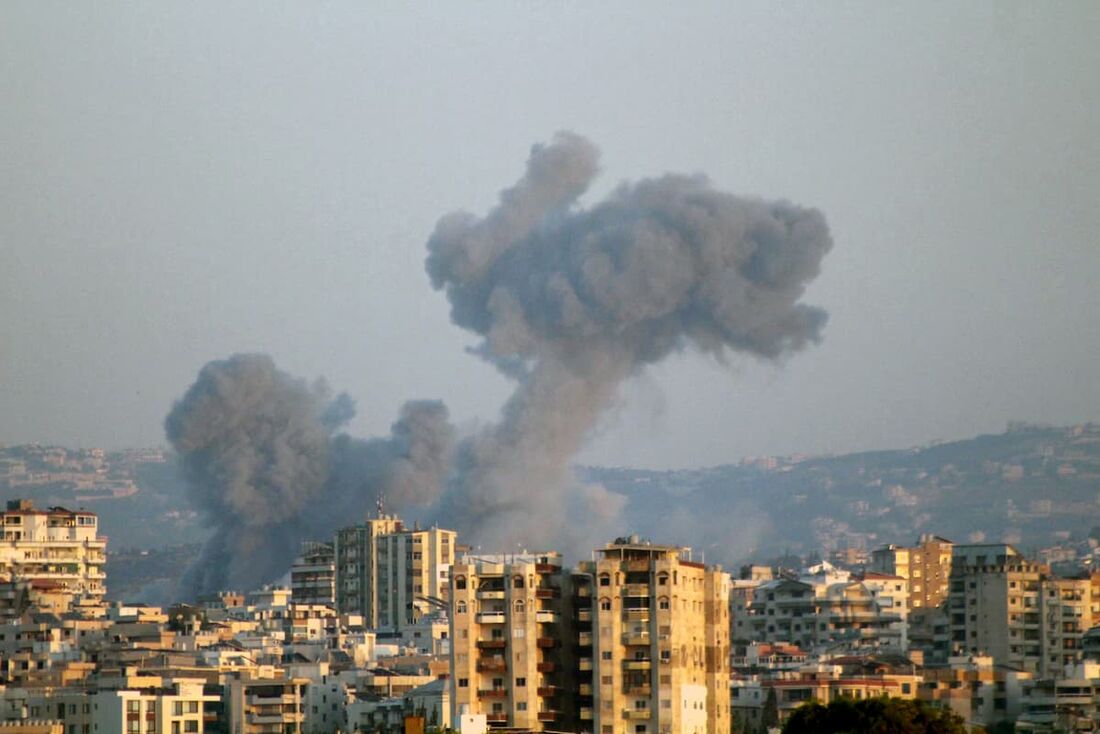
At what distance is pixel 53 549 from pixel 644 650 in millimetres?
67146

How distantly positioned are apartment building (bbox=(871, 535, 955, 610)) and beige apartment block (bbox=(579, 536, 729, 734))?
168ft

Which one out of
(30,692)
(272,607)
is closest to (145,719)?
(30,692)

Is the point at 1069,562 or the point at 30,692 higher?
the point at 1069,562

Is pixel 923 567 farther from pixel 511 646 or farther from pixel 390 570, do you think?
pixel 511 646

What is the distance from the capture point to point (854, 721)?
63469mm

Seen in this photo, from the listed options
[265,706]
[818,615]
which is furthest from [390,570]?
[265,706]

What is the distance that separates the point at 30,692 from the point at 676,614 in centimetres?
2011

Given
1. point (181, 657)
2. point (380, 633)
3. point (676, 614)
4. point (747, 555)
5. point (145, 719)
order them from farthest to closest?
point (747, 555) < point (380, 633) < point (181, 657) < point (145, 719) < point (676, 614)

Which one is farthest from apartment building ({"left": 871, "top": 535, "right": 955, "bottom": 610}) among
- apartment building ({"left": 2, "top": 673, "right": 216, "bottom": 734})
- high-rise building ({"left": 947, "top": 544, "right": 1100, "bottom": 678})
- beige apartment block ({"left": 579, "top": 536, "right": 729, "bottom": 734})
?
beige apartment block ({"left": 579, "top": 536, "right": 729, "bottom": 734})

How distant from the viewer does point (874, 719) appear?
63188 millimetres

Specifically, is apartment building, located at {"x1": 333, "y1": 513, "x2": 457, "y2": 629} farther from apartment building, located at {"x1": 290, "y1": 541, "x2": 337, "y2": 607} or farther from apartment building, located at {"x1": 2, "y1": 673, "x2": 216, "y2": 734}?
apartment building, located at {"x1": 2, "y1": 673, "x2": 216, "y2": 734}

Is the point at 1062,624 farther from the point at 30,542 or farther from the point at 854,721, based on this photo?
the point at 30,542

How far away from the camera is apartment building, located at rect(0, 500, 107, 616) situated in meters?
130

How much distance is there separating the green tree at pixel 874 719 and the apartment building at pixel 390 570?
6050 centimetres
